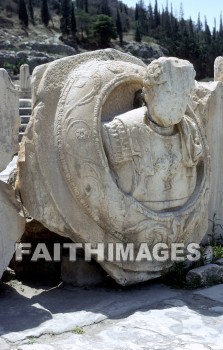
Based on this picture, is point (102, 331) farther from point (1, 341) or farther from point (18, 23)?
point (18, 23)

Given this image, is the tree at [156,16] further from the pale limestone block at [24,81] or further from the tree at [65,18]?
the pale limestone block at [24,81]

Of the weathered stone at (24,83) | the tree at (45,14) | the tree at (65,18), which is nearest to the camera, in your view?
the weathered stone at (24,83)

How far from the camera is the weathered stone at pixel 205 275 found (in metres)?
3.48

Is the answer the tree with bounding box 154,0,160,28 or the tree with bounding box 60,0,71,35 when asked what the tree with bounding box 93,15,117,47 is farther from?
the tree with bounding box 154,0,160,28

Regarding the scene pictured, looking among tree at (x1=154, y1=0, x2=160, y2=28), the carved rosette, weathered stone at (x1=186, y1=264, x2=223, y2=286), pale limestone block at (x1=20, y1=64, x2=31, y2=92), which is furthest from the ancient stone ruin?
tree at (x1=154, y1=0, x2=160, y2=28)

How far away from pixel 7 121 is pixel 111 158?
2.09 ft

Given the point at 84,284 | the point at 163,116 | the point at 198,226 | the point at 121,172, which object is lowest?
the point at 84,284

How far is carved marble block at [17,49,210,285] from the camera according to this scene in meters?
3.21

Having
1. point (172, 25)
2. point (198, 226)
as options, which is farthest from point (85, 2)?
point (198, 226)

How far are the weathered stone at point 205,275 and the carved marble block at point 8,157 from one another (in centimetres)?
110

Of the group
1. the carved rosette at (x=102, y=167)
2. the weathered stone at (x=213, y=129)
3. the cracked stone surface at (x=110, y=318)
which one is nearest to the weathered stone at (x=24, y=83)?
the weathered stone at (x=213, y=129)

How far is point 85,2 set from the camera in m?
66.1

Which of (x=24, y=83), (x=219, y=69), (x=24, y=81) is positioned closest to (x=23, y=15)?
(x=24, y=81)

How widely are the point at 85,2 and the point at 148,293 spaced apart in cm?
6630
